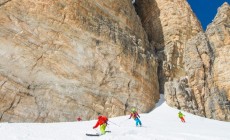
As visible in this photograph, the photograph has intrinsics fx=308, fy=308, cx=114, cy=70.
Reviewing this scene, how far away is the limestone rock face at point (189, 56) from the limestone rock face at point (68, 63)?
631cm

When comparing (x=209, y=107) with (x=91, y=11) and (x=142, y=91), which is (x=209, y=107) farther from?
(x=91, y=11)

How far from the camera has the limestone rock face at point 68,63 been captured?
2355 centimetres

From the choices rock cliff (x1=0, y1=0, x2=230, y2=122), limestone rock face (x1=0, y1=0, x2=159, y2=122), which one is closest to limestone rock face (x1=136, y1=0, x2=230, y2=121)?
rock cliff (x1=0, y1=0, x2=230, y2=122)

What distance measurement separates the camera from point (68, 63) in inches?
1068

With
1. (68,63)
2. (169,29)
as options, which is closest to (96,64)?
(68,63)


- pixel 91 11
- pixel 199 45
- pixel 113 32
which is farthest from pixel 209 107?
pixel 91 11

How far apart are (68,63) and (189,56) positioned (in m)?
21.7

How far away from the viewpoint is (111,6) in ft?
114

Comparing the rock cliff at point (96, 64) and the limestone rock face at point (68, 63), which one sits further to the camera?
→ the rock cliff at point (96, 64)

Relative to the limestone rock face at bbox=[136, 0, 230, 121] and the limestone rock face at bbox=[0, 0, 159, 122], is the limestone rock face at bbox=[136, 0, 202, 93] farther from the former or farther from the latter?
the limestone rock face at bbox=[0, 0, 159, 122]

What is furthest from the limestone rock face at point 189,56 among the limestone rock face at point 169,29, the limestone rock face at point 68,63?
the limestone rock face at point 68,63

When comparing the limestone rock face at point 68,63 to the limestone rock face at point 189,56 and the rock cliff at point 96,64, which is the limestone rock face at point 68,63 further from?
the limestone rock face at point 189,56

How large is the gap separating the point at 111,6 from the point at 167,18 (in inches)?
643

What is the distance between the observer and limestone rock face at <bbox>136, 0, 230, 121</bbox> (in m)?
37.5
